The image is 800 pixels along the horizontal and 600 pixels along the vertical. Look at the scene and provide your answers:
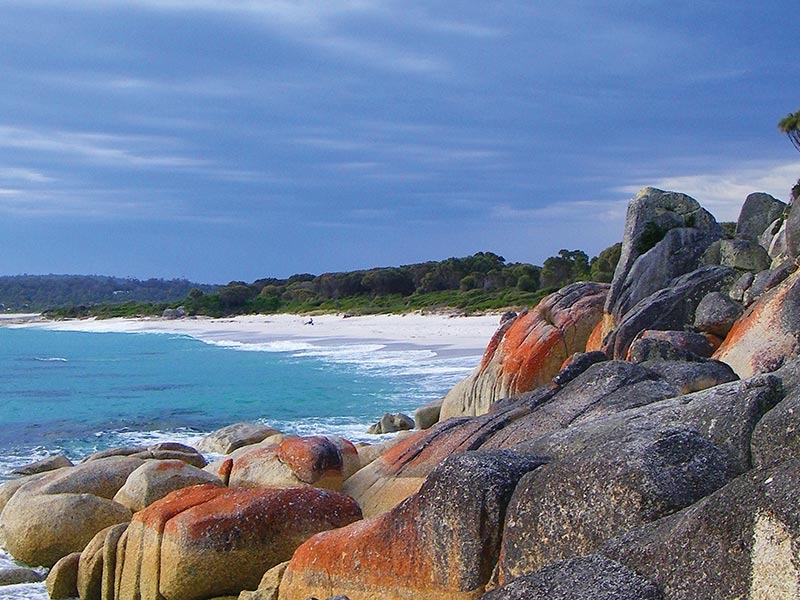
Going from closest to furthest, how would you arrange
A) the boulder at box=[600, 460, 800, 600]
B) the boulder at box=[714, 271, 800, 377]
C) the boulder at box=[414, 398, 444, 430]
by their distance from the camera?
the boulder at box=[600, 460, 800, 600] → the boulder at box=[714, 271, 800, 377] → the boulder at box=[414, 398, 444, 430]

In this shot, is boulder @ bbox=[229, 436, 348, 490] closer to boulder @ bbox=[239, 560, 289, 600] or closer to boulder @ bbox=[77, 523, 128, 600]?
boulder @ bbox=[77, 523, 128, 600]

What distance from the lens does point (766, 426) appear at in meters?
5.90

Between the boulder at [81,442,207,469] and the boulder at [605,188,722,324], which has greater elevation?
the boulder at [605,188,722,324]

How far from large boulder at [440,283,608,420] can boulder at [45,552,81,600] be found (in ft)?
30.7

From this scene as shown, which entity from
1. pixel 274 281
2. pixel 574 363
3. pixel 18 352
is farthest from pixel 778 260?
pixel 274 281

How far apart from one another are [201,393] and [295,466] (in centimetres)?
2237

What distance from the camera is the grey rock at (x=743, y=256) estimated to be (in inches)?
746

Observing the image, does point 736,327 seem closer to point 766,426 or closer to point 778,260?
point 778,260

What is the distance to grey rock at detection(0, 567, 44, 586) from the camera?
10.2 meters

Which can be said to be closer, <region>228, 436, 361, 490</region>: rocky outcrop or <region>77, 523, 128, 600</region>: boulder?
<region>77, 523, 128, 600</region>: boulder

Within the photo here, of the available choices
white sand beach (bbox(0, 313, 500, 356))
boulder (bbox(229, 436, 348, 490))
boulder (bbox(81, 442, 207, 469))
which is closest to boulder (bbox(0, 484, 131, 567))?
boulder (bbox(229, 436, 348, 490))

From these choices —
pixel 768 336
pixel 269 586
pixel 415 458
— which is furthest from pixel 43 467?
pixel 768 336

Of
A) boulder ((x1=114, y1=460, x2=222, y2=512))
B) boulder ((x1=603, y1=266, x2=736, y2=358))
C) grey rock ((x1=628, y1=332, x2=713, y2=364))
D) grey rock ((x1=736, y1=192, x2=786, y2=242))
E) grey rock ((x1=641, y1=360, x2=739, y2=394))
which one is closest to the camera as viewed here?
grey rock ((x1=641, y1=360, x2=739, y2=394))

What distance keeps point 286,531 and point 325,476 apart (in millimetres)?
2715
